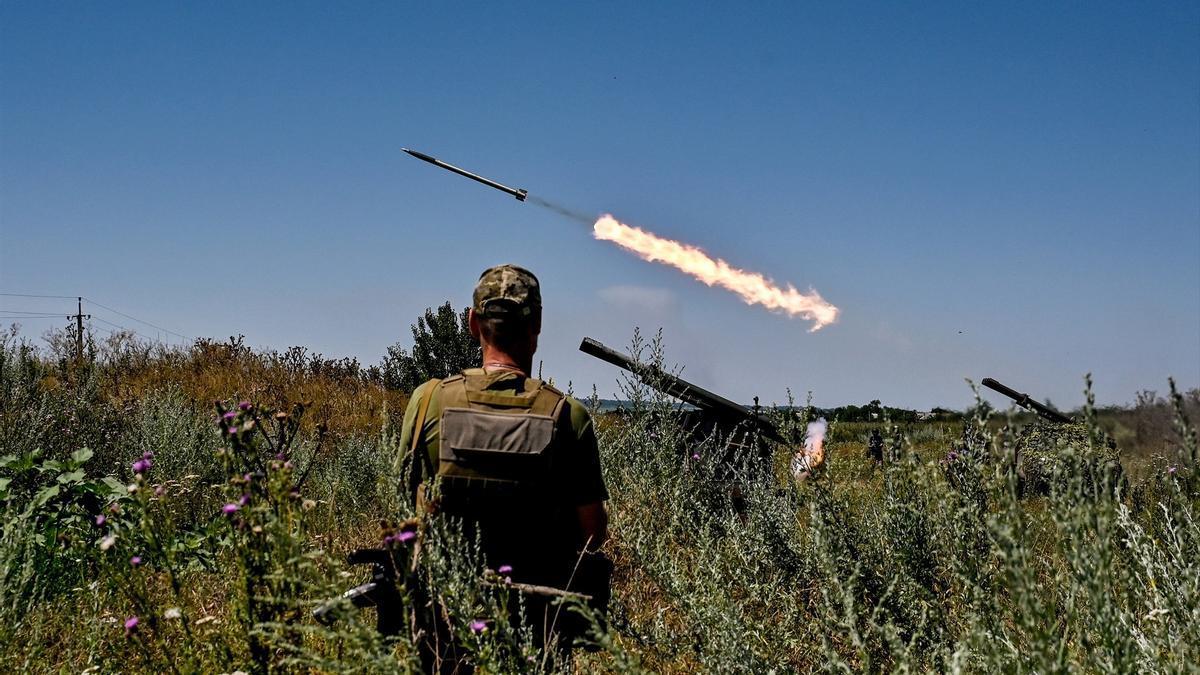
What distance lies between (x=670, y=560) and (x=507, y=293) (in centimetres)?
134

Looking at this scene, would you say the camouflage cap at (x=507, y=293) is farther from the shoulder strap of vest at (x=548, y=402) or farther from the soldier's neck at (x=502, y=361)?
the shoulder strap of vest at (x=548, y=402)

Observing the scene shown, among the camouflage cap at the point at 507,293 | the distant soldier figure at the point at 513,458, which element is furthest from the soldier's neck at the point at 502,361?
the camouflage cap at the point at 507,293

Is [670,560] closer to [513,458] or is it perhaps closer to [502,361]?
[513,458]

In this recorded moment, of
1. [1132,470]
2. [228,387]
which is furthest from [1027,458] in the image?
[228,387]

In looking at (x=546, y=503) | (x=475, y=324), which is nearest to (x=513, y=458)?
(x=546, y=503)

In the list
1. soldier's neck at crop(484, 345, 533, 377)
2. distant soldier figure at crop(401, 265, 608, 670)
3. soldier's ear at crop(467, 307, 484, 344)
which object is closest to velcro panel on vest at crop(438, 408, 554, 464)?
distant soldier figure at crop(401, 265, 608, 670)

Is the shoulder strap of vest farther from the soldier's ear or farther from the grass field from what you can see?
the grass field

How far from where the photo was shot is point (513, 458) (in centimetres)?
314

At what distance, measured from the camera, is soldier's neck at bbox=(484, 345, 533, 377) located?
134 inches

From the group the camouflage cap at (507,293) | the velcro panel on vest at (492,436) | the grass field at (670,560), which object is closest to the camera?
the grass field at (670,560)

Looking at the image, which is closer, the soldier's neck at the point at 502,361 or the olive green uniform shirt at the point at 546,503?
the olive green uniform shirt at the point at 546,503

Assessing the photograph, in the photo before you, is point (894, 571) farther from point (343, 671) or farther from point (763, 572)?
point (343, 671)

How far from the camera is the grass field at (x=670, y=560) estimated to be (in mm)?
2111

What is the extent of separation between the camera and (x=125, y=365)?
18.3 metres
